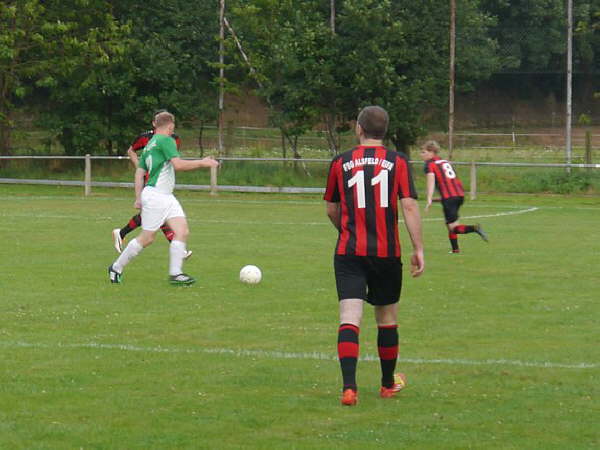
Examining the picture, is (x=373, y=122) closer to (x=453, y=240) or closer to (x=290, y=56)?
(x=453, y=240)

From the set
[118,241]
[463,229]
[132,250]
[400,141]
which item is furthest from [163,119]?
[400,141]

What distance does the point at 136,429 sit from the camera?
670 cm

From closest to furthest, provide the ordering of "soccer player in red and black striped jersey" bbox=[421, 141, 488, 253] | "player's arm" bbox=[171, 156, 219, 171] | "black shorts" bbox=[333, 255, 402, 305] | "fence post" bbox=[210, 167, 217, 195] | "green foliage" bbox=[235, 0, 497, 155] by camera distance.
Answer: "black shorts" bbox=[333, 255, 402, 305] < "player's arm" bbox=[171, 156, 219, 171] < "soccer player in red and black striped jersey" bbox=[421, 141, 488, 253] < "fence post" bbox=[210, 167, 217, 195] < "green foliage" bbox=[235, 0, 497, 155]

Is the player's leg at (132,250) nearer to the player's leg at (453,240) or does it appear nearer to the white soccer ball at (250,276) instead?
the white soccer ball at (250,276)

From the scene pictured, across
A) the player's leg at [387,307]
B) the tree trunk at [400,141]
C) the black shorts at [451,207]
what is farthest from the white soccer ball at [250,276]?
the tree trunk at [400,141]

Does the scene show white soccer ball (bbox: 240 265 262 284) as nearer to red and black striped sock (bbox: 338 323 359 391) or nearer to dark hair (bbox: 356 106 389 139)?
red and black striped sock (bbox: 338 323 359 391)

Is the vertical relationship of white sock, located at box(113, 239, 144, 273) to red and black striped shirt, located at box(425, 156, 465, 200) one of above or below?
below

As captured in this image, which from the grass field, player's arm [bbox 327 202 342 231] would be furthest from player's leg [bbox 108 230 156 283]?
player's arm [bbox 327 202 342 231]

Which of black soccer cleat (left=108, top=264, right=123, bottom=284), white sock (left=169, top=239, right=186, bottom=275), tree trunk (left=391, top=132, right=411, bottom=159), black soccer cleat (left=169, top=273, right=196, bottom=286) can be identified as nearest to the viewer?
white sock (left=169, top=239, right=186, bottom=275)

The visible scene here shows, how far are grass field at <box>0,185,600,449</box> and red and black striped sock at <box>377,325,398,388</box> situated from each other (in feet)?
0.55

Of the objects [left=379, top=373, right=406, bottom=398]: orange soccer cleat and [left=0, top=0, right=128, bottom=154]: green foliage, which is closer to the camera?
[left=379, top=373, right=406, bottom=398]: orange soccer cleat

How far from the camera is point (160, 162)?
13.0 m

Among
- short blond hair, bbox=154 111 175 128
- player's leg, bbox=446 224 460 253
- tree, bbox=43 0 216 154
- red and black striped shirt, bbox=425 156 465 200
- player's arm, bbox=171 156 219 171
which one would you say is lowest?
player's leg, bbox=446 224 460 253

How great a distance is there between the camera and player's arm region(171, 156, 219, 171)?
38.6ft
